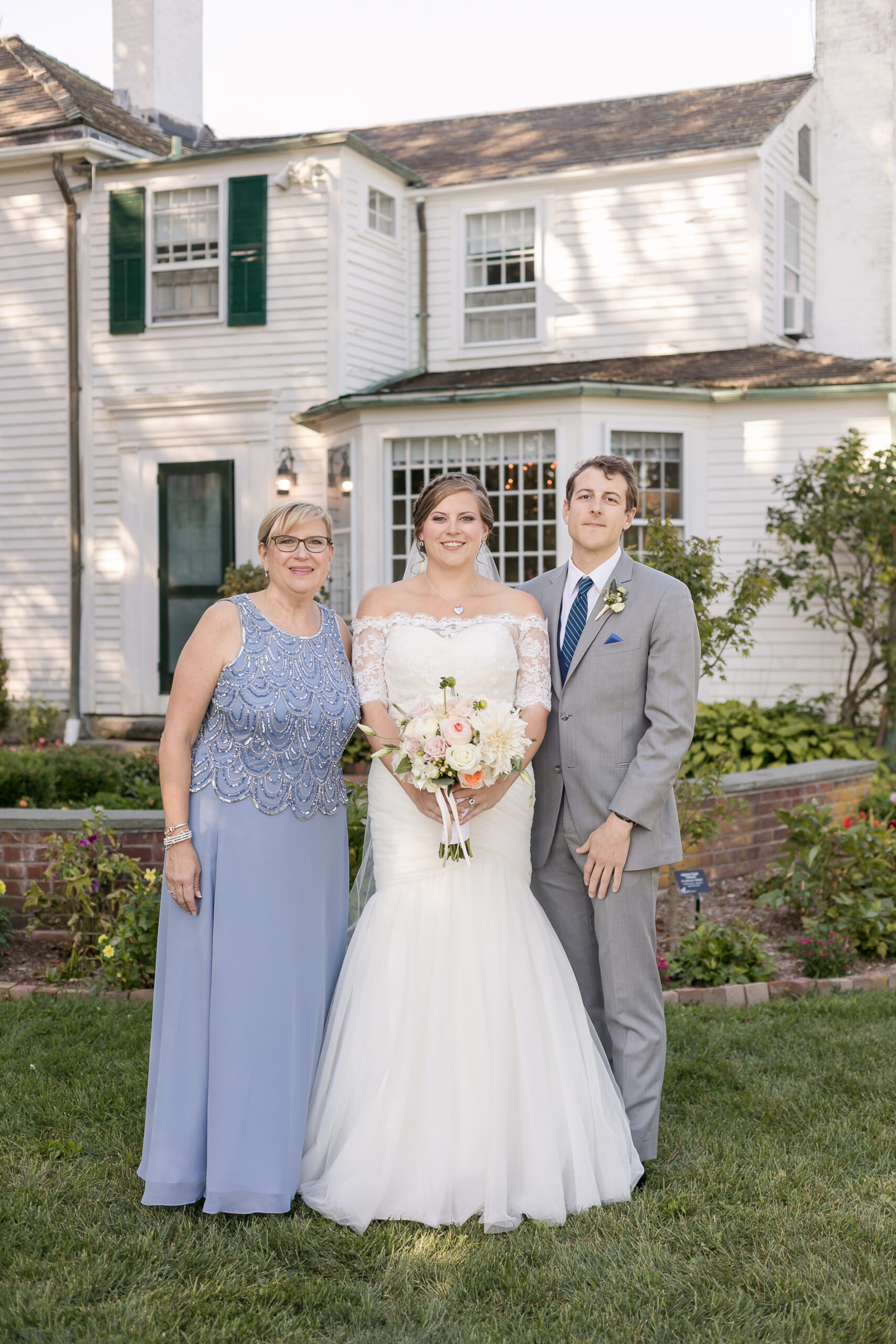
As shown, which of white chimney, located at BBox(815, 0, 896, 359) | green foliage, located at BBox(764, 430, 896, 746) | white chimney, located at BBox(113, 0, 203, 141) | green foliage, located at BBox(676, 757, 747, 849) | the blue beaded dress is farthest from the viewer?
white chimney, located at BBox(113, 0, 203, 141)

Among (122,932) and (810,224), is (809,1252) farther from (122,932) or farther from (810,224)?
(810,224)

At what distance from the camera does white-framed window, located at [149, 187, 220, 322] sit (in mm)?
13305

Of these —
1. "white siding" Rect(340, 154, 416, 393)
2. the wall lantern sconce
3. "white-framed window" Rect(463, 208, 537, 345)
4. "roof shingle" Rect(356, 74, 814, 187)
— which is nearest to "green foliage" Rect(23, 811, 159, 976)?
the wall lantern sconce

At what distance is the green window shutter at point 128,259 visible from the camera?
13.4m

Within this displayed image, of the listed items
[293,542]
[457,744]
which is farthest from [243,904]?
[293,542]

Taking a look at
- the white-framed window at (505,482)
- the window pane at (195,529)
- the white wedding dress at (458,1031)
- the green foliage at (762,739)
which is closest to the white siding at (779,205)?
the white-framed window at (505,482)

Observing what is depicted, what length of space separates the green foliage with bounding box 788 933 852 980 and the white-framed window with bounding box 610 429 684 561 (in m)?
6.70

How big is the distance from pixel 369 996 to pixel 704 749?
770 centimetres

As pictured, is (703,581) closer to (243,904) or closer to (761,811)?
(761,811)

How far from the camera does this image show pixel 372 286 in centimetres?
1354

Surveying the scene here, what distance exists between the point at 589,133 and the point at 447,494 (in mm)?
12249

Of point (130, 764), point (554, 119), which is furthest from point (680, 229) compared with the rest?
point (130, 764)

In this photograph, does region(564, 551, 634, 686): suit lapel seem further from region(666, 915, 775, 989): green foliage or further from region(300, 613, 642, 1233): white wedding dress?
region(666, 915, 775, 989): green foliage

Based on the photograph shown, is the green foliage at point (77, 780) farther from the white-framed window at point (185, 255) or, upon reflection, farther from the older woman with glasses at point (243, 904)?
the white-framed window at point (185, 255)
